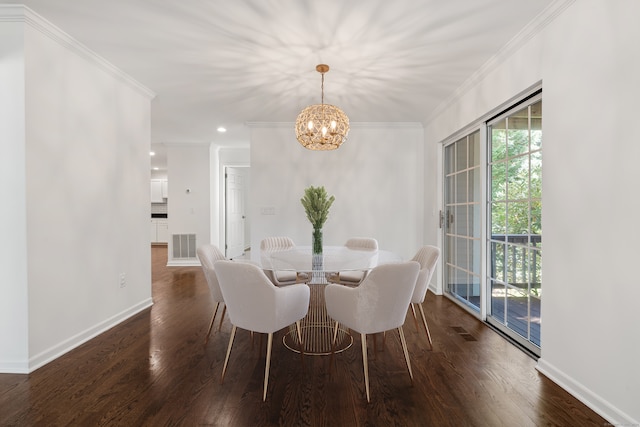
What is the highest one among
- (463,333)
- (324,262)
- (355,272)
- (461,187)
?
(461,187)

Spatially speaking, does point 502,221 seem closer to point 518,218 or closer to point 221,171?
point 518,218

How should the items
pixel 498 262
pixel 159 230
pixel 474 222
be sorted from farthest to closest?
1. pixel 159 230
2. pixel 474 222
3. pixel 498 262

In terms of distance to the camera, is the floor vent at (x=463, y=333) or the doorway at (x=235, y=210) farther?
the doorway at (x=235, y=210)

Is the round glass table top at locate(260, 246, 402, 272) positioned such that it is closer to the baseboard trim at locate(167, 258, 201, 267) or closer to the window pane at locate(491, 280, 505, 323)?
the window pane at locate(491, 280, 505, 323)

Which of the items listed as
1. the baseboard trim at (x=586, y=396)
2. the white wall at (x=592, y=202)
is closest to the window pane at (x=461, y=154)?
the white wall at (x=592, y=202)

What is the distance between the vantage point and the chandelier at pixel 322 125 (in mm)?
2891

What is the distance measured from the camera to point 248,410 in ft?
5.91

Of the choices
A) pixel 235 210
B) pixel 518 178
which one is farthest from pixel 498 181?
pixel 235 210

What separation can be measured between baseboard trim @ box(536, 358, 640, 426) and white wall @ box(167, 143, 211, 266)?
582 cm

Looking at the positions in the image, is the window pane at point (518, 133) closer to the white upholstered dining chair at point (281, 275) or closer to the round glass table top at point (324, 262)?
the round glass table top at point (324, 262)

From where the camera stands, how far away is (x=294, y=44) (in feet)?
8.65

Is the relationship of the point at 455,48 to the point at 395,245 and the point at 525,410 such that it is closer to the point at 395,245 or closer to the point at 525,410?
the point at 525,410

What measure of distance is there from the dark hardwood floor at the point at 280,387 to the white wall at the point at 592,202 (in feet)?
0.78

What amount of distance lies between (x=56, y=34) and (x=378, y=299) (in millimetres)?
3040
